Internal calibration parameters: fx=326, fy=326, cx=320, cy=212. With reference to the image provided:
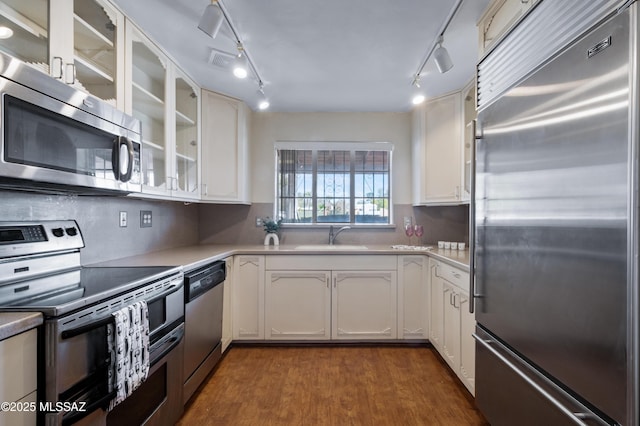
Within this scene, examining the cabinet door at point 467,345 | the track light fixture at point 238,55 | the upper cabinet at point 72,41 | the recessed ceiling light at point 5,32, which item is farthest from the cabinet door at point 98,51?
the cabinet door at point 467,345

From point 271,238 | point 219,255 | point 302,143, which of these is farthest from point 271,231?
point 302,143

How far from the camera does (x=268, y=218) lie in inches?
142

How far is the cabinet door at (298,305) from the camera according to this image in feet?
9.86

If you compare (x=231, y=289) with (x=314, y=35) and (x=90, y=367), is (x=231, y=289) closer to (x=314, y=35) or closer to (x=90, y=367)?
(x=90, y=367)

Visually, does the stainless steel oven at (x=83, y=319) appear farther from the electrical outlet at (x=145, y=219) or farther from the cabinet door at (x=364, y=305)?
the cabinet door at (x=364, y=305)

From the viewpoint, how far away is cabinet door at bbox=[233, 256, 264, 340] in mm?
3002

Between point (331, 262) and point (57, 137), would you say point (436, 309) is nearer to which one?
point (331, 262)

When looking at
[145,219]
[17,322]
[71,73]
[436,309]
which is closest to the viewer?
[17,322]

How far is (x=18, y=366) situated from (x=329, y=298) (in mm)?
2318

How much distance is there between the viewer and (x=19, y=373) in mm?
931

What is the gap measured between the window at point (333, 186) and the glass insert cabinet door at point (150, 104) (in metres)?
1.51

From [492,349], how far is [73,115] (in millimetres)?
2132

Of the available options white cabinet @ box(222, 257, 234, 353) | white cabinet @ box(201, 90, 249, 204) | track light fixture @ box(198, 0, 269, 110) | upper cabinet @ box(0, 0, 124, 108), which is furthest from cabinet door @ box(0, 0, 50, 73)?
white cabinet @ box(222, 257, 234, 353)

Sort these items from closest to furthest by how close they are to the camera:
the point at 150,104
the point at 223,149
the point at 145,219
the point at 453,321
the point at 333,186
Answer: the point at 150,104
the point at 453,321
the point at 145,219
the point at 223,149
the point at 333,186
